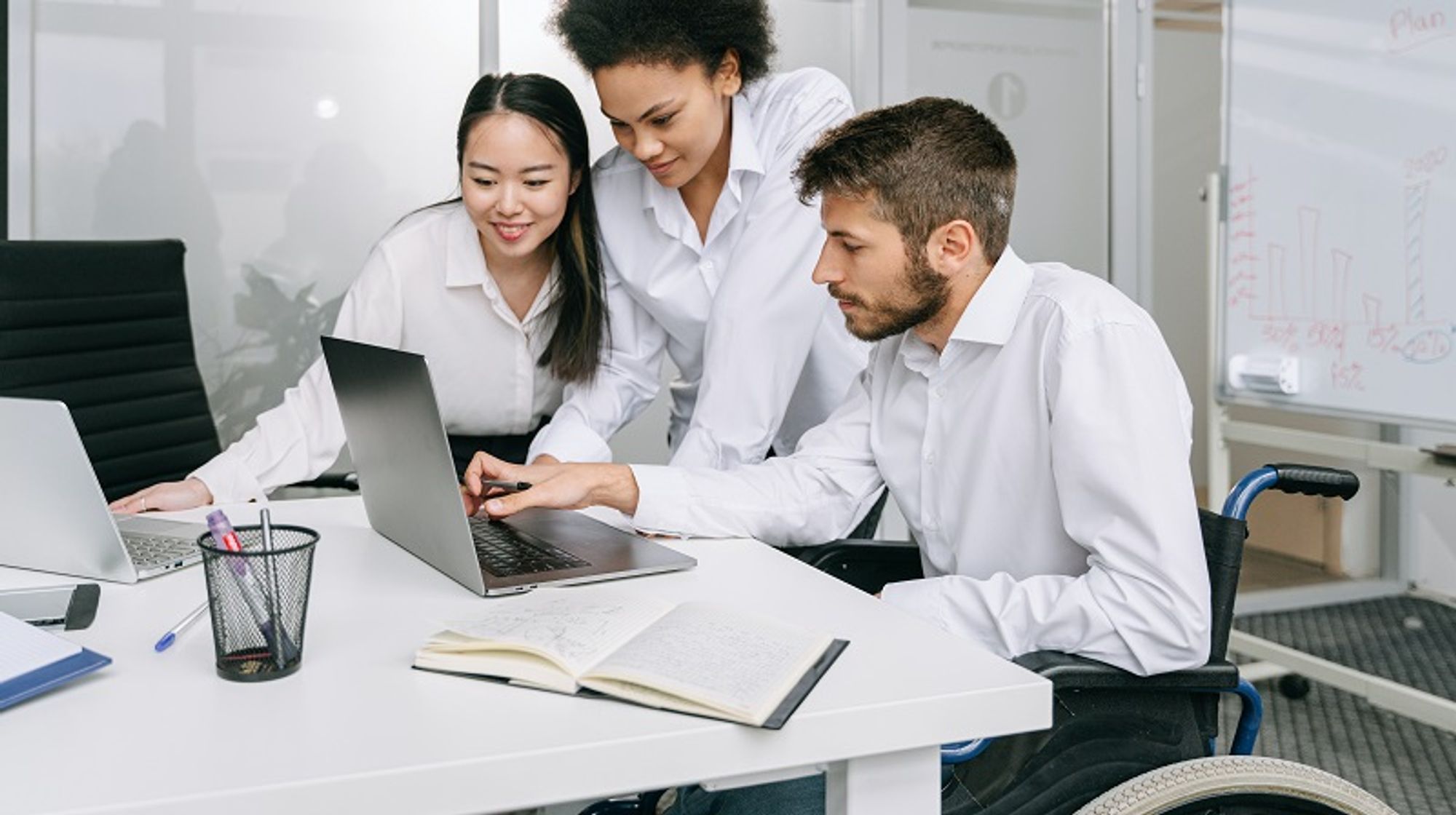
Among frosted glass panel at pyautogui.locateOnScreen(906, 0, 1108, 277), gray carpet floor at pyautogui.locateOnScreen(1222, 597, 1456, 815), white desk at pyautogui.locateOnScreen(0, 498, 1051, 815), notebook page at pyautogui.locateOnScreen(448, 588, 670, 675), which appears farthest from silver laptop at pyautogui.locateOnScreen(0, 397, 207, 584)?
frosted glass panel at pyautogui.locateOnScreen(906, 0, 1108, 277)

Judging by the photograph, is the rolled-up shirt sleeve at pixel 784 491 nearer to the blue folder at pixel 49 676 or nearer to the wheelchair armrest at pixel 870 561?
the wheelchair armrest at pixel 870 561

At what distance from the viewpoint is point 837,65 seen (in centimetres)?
349

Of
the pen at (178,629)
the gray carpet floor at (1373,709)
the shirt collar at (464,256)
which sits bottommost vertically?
the gray carpet floor at (1373,709)

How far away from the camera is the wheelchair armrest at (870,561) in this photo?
1562 mm

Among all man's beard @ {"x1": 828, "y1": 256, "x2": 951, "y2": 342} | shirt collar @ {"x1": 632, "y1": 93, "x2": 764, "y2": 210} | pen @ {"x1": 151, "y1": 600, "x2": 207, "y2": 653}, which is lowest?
pen @ {"x1": 151, "y1": 600, "x2": 207, "y2": 653}

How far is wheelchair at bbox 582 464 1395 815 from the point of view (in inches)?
40.1

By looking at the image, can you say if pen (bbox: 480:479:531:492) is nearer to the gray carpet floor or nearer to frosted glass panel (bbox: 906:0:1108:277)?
the gray carpet floor

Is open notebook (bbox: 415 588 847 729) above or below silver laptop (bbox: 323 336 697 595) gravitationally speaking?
below

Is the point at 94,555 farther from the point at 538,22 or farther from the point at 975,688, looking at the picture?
the point at 538,22

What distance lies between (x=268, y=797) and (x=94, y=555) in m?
0.61

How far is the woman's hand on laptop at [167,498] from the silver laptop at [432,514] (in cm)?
32

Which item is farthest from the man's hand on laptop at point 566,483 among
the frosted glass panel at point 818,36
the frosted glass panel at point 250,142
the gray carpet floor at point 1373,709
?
the frosted glass panel at point 818,36

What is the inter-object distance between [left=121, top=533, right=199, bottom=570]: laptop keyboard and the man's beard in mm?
753

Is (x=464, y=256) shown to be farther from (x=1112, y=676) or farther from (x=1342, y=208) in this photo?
(x=1342, y=208)
